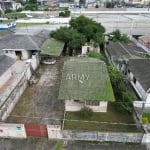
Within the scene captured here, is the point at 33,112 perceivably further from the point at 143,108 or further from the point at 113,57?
the point at 113,57

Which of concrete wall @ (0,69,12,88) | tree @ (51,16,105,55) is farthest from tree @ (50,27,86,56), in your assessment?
concrete wall @ (0,69,12,88)

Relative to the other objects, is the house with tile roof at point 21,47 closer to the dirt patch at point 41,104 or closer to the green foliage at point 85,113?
the dirt patch at point 41,104

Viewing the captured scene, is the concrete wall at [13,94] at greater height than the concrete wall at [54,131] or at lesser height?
greater

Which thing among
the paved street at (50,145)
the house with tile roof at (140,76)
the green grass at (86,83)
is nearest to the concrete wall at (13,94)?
the paved street at (50,145)

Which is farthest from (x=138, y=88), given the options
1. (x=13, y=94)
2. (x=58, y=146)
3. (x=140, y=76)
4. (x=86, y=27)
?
(x=86, y=27)

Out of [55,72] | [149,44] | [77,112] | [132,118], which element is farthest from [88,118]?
[149,44]

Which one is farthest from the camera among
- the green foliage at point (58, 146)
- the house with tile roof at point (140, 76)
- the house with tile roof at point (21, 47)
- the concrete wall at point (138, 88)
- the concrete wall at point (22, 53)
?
the concrete wall at point (22, 53)

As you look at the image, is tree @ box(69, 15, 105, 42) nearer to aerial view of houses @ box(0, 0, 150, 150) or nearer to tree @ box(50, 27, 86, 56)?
tree @ box(50, 27, 86, 56)

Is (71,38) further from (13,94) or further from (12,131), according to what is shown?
(12,131)
